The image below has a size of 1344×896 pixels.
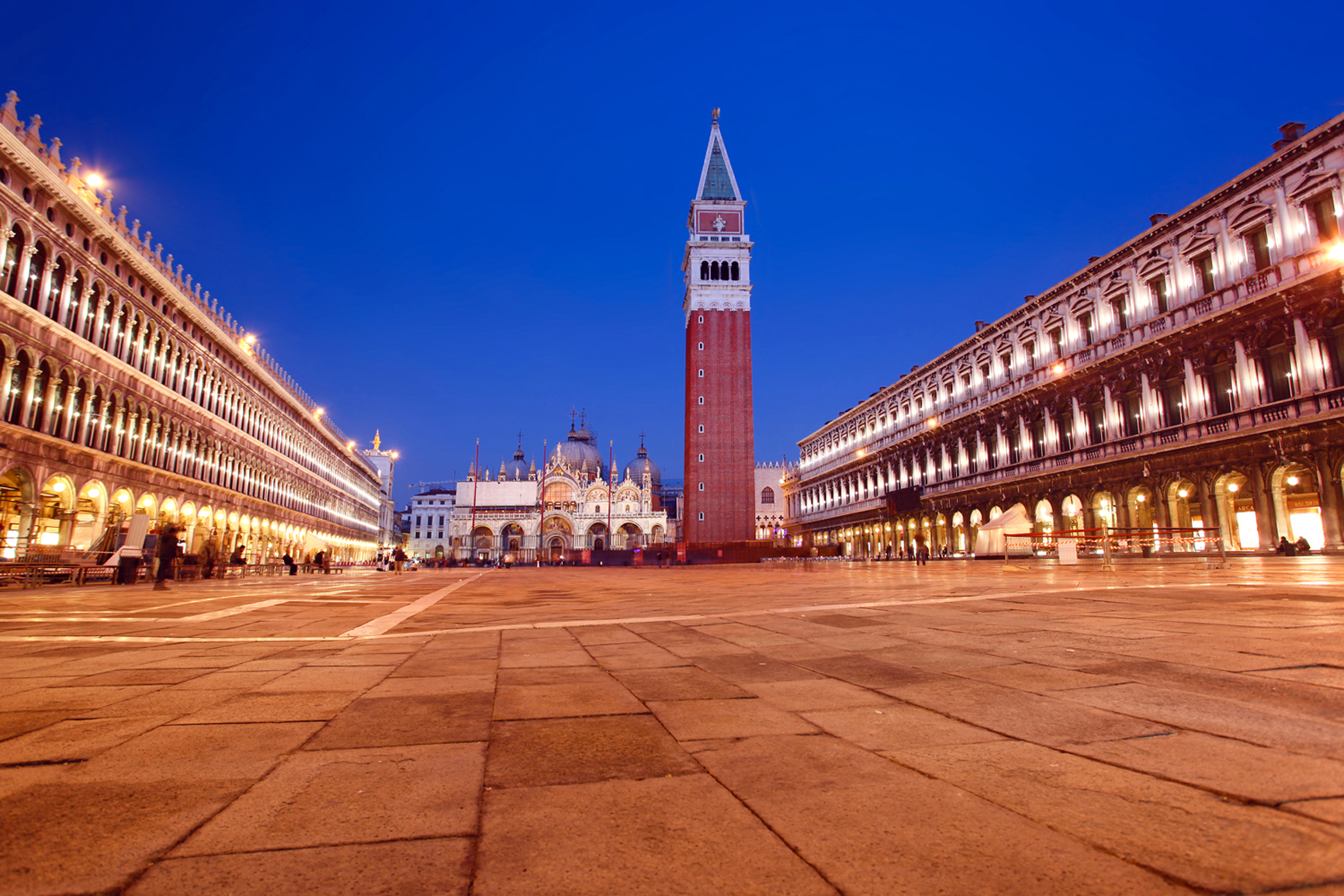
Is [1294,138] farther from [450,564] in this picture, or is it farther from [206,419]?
[450,564]

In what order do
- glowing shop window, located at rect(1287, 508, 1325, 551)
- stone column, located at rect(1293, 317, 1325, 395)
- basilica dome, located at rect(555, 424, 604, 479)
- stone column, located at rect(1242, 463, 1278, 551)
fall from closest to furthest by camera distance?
glowing shop window, located at rect(1287, 508, 1325, 551)
stone column, located at rect(1293, 317, 1325, 395)
stone column, located at rect(1242, 463, 1278, 551)
basilica dome, located at rect(555, 424, 604, 479)

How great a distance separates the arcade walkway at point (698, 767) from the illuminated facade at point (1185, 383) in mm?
23338

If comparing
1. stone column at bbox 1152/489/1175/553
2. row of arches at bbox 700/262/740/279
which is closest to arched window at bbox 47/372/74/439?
stone column at bbox 1152/489/1175/553

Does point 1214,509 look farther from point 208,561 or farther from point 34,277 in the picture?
point 34,277

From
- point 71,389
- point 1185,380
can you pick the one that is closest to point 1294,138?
point 1185,380

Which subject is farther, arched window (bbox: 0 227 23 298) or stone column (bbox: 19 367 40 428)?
stone column (bbox: 19 367 40 428)

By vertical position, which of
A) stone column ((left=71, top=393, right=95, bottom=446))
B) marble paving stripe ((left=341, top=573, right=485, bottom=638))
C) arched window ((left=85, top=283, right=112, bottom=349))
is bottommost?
marble paving stripe ((left=341, top=573, right=485, bottom=638))

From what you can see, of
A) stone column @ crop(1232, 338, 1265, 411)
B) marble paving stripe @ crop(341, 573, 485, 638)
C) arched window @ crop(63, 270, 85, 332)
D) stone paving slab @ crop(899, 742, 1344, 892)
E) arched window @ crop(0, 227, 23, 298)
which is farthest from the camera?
arched window @ crop(63, 270, 85, 332)

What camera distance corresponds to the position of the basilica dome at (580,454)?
122m

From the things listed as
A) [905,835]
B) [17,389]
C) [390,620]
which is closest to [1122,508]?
[390,620]

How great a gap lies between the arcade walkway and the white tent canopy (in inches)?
958

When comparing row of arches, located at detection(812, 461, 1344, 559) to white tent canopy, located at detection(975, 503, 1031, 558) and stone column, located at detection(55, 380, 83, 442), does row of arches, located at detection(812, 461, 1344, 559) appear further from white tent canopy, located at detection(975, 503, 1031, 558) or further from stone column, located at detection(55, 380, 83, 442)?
stone column, located at detection(55, 380, 83, 442)

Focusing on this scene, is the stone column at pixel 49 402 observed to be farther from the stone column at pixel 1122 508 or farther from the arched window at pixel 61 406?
the stone column at pixel 1122 508

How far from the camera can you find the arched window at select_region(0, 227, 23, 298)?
22623 mm
